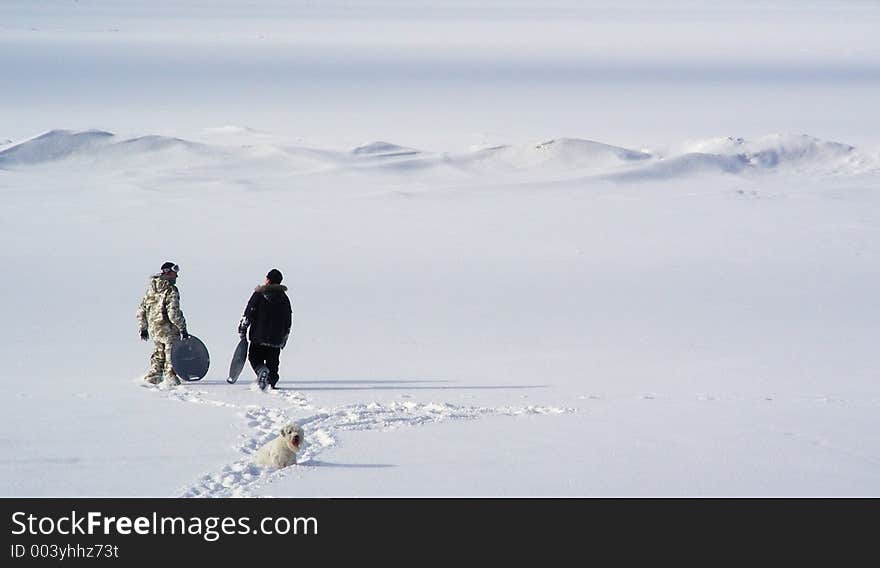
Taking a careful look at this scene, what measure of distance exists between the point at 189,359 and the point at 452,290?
771cm

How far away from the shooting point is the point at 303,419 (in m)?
8.29

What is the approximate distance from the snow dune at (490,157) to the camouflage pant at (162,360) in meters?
19.6

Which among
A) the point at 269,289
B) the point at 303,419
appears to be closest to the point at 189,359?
the point at 269,289

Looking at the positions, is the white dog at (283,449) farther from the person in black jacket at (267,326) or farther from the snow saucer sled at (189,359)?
the snow saucer sled at (189,359)

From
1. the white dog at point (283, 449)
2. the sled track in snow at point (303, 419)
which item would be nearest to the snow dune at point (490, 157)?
the sled track in snow at point (303, 419)

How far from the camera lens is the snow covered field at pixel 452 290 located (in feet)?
23.7

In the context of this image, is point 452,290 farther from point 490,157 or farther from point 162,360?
point 490,157

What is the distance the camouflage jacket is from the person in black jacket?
0.45 meters

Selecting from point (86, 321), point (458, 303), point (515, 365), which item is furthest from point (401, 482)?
point (458, 303)

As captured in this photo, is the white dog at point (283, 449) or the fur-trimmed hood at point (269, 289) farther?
the fur-trimmed hood at point (269, 289)

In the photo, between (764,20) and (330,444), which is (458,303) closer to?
(330,444)

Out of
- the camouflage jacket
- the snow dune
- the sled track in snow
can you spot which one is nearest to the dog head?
the sled track in snow

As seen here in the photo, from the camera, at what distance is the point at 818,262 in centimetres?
2005

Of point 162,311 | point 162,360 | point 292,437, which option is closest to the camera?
point 292,437
